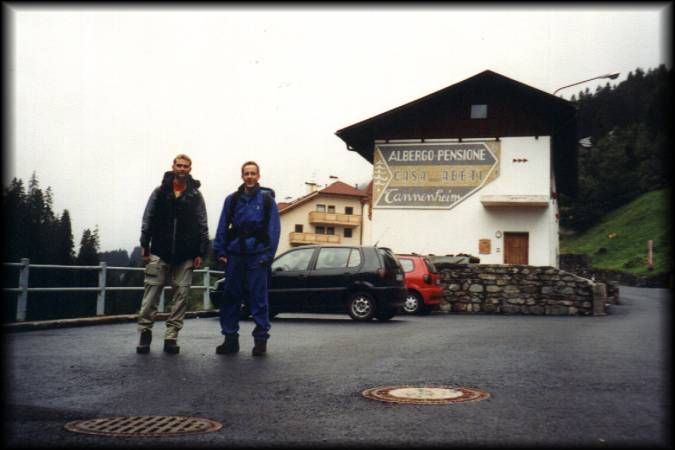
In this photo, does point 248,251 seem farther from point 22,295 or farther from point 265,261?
point 22,295

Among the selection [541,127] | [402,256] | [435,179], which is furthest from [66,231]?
[402,256]

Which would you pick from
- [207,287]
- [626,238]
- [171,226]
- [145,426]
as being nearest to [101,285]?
[207,287]

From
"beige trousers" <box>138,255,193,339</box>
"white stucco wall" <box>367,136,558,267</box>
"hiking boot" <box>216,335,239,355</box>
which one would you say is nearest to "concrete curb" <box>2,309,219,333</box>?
"beige trousers" <box>138,255,193,339</box>

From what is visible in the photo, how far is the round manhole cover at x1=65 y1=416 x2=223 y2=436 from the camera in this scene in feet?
13.5

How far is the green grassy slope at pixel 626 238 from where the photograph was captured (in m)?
60.1

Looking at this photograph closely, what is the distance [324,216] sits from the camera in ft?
264

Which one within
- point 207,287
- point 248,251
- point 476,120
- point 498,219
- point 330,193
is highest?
point 330,193

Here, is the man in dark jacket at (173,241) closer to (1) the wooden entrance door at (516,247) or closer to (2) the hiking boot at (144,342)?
(2) the hiking boot at (144,342)

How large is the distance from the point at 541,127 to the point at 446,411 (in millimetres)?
25791

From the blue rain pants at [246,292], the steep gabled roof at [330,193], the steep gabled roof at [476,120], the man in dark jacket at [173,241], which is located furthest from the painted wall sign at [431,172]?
the steep gabled roof at [330,193]

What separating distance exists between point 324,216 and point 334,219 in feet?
4.00

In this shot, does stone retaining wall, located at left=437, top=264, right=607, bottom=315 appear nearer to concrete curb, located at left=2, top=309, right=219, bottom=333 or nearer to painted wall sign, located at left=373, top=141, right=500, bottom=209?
painted wall sign, located at left=373, top=141, right=500, bottom=209

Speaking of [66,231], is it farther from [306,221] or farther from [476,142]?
[476,142]

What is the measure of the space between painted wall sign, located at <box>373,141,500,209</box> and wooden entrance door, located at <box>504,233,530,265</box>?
7.79 feet
